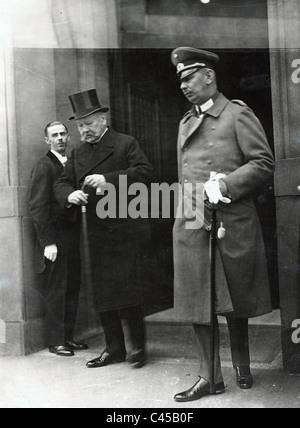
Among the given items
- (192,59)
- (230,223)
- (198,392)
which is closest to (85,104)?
(192,59)

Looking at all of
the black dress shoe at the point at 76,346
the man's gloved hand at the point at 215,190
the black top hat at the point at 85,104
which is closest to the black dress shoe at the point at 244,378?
the man's gloved hand at the point at 215,190

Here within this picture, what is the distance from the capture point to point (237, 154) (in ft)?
10.9

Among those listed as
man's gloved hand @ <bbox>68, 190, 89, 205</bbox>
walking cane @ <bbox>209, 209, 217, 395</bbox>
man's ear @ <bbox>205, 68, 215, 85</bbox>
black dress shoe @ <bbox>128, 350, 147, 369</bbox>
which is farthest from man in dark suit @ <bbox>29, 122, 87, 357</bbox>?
man's ear @ <bbox>205, 68, 215, 85</bbox>

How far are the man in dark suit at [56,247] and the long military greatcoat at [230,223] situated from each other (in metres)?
1.20

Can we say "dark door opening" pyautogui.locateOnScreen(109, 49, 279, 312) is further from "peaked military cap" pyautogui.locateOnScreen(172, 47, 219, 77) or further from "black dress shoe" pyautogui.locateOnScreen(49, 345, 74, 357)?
"black dress shoe" pyautogui.locateOnScreen(49, 345, 74, 357)

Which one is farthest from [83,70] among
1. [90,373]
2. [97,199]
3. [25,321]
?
[90,373]

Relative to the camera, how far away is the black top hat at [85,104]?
3943 mm

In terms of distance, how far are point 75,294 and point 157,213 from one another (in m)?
0.97

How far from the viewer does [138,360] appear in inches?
154

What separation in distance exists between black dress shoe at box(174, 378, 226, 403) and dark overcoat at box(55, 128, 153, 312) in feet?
2.60

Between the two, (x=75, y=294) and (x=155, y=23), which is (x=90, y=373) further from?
(x=155, y=23)

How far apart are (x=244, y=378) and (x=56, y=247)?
1671 mm

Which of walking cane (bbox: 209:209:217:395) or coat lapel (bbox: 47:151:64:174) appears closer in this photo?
walking cane (bbox: 209:209:217:395)

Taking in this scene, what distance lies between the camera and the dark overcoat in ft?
12.8
